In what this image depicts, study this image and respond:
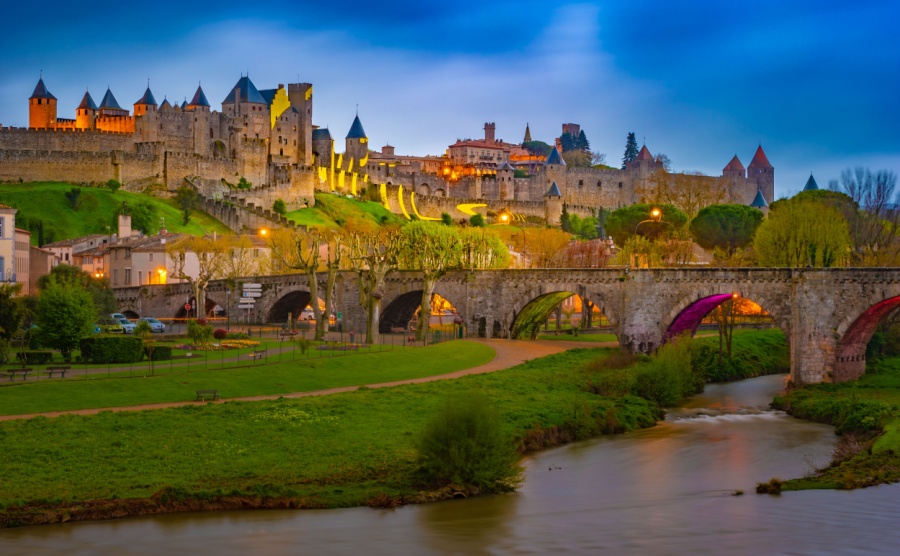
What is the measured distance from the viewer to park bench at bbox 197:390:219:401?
35.7 metres

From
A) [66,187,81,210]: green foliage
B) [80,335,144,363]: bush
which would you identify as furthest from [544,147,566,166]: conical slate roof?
[80,335,144,363]: bush

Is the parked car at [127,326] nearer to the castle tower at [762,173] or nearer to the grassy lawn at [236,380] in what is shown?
the grassy lawn at [236,380]

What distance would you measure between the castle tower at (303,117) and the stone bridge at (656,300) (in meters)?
68.9

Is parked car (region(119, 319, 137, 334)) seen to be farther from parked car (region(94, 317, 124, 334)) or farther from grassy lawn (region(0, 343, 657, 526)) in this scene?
grassy lawn (region(0, 343, 657, 526))

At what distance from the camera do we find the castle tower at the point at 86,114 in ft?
450

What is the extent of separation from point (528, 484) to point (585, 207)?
134m

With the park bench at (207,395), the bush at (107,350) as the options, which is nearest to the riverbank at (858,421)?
the park bench at (207,395)

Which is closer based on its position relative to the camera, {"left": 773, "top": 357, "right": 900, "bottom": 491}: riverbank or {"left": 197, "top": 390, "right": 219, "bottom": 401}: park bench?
{"left": 773, "top": 357, "right": 900, "bottom": 491}: riverbank

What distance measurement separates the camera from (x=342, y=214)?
127250mm

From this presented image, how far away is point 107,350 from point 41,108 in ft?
337

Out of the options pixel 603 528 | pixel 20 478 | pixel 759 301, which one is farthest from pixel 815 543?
pixel 759 301

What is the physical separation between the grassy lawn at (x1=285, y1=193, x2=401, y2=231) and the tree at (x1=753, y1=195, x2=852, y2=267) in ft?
184

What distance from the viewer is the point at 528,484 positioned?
1177 inches

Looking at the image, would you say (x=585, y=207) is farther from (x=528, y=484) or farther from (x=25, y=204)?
(x=528, y=484)
